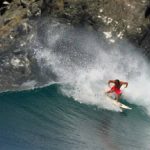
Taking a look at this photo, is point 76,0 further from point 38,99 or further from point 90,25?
point 38,99

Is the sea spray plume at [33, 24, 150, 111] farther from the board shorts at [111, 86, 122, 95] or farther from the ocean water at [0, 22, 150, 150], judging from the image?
the board shorts at [111, 86, 122, 95]

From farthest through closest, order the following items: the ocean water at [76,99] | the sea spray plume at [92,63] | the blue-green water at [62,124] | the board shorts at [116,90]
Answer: the sea spray plume at [92,63]
the board shorts at [116,90]
the ocean water at [76,99]
the blue-green water at [62,124]

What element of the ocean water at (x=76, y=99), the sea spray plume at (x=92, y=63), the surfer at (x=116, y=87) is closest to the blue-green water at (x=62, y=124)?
the ocean water at (x=76, y=99)

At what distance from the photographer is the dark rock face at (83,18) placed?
25459 millimetres

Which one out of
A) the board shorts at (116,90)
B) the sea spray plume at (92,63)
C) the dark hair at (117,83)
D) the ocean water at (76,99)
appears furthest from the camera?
the sea spray plume at (92,63)

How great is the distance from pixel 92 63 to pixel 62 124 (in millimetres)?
6843

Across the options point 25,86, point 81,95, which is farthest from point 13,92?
point 81,95

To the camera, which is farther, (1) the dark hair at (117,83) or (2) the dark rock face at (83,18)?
(2) the dark rock face at (83,18)

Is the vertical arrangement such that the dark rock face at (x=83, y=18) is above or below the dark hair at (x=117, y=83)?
above

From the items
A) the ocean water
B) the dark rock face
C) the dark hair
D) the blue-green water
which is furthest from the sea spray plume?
the blue-green water

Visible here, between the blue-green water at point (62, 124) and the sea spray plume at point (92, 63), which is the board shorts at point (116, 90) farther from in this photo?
the blue-green water at point (62, 124)

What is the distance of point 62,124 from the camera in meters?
20.1

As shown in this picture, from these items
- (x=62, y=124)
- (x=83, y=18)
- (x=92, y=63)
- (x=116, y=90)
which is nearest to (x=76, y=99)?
(x=116, y=90)

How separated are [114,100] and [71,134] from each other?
5.21m
